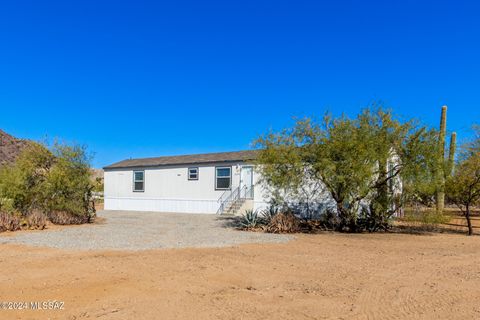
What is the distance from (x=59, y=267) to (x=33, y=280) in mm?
991

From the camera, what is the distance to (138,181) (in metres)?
25.7

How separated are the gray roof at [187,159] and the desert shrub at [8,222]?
10.9 m

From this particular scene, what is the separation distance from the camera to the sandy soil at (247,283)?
4984 millimetres

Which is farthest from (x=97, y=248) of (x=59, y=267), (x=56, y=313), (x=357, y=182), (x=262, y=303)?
(x=357, y=182)

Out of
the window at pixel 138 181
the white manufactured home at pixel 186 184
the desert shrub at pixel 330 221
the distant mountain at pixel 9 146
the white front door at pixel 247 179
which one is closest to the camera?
the desert shrub at pixel 330 221

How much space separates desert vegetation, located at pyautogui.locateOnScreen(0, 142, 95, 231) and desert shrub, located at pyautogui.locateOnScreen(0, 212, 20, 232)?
2.73 feet

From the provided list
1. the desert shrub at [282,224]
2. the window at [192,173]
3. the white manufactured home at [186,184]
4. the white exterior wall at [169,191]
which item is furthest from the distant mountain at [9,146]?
the desert shrub at [282,224]

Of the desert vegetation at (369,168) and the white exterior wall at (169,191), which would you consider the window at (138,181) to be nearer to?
the white exterior wall at (169,191)

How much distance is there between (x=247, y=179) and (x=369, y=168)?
9423mm

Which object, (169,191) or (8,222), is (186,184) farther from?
(8,222)

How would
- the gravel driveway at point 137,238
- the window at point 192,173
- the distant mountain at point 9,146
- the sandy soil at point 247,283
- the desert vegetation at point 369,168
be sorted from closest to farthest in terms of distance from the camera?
the sandy soil at point 247,283 → the gravel driveway at point 137,238 → the desert vegetation at point 369,168 → the window at point 192,173 → the distant mountain at point 9,146

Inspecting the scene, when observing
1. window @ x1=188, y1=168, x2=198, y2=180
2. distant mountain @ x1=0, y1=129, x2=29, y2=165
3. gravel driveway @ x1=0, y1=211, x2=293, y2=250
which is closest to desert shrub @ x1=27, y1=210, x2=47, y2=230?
gravel driveway @ x1=0, y1=211, x2=293, y2=250

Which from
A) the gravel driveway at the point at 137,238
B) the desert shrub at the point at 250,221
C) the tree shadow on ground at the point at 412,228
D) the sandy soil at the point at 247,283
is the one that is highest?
the desert shrub at the point at 250,221

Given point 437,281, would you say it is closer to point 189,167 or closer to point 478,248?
point 478,248
